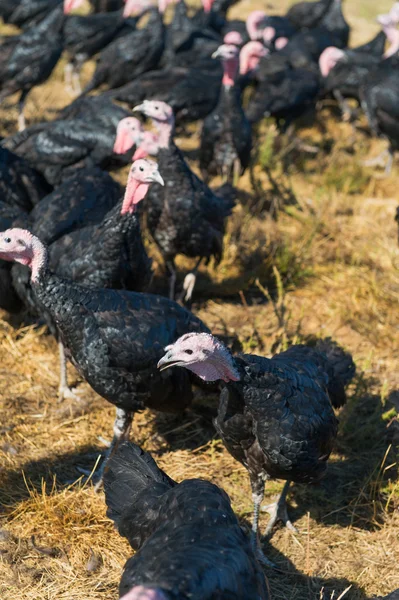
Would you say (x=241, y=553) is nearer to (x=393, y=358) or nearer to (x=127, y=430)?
(x=127, y=430)

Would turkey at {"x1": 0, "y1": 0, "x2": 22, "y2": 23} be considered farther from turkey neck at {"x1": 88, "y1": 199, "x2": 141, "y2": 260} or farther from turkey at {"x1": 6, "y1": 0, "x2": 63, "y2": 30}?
turkey neck at {"x1": 88, "y1": 199, "x2": 141, "y2": 260}

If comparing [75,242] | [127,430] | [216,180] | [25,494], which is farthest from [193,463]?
[216,180]

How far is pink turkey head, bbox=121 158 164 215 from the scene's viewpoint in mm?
4871

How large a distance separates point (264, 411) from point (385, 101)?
6.32 m

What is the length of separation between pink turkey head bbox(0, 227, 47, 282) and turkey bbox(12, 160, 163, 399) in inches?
23.8

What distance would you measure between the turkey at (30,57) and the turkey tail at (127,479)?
20.8ft

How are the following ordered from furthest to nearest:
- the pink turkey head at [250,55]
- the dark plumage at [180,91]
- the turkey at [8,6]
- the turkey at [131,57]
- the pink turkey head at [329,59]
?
1. the turkey at [8,6]
2. the pink turkey head at [329,59]
3. the turkey at [131,57]
4. the pink turkey head at [250,55]
5. the dark plumage at [180,91]

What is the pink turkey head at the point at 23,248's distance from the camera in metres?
4.19

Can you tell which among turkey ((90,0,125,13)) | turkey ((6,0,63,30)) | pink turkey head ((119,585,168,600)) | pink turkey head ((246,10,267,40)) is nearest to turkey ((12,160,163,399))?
pink turkey head ((119,585,168,600))

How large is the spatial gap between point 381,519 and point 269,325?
200 centimetres

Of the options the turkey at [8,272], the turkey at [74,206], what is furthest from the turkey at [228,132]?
the turkey at [8,272]

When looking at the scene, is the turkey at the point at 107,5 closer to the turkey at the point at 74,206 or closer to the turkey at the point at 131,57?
the turkey at the point at 131,57

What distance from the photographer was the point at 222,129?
7.32 m

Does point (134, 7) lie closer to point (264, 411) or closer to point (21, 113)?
point (21, 113)
